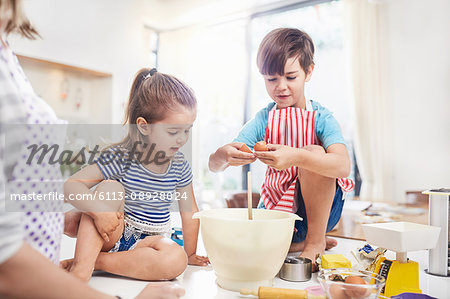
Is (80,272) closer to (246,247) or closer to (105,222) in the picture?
(105,222)

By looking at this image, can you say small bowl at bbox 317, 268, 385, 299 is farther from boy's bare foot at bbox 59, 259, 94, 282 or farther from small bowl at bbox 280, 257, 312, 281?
boy's bare foot at bbox 59, 259, 94, 282

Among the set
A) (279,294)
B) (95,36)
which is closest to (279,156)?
(279,294)

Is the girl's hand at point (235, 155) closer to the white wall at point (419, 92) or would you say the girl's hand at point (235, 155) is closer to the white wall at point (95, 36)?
the white wall at point (419, 92)

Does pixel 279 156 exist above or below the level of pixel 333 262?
above

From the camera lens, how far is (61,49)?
353cm

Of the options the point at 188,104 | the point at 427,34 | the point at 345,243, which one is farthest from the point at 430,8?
the point at 188,104

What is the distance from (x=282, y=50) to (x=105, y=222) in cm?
78

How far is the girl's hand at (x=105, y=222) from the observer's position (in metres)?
0.87

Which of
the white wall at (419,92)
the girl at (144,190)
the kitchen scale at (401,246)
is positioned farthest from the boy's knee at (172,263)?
the white wall at (419,92)

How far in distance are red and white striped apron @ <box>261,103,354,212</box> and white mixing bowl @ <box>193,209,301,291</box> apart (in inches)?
15.9

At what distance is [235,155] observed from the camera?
108cm

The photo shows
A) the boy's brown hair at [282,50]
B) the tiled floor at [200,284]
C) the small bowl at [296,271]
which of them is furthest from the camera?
the boy's brown hair at [282,50]

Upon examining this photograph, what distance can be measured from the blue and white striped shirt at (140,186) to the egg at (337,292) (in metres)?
0.52

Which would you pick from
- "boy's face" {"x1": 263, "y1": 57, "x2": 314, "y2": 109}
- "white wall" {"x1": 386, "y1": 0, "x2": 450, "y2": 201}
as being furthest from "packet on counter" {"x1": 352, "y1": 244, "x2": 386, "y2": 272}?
"white wall" {"x1": 386, "y1": 0, "x2": 450, "y2": 201}
